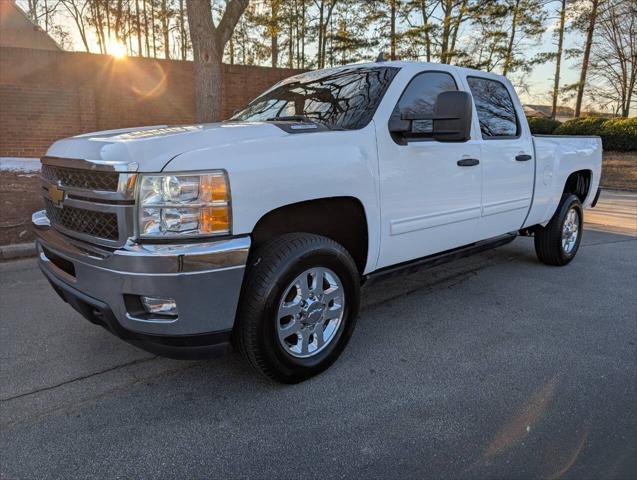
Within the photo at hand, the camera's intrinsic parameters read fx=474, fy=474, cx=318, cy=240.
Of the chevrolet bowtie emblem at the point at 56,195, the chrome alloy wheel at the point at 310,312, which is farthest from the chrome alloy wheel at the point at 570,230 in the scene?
the chevrolet bowtie emblem at the point at 56,195

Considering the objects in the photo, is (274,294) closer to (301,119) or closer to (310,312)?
(310,312)

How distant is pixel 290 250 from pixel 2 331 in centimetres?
250

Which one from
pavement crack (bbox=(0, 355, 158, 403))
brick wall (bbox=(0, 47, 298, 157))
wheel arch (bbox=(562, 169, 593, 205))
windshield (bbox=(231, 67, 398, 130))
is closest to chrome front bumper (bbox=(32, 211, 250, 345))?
pavement crack (bbox=(0, 355, 158, 403))

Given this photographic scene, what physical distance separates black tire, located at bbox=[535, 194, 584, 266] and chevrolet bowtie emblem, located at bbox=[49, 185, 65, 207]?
480 cm

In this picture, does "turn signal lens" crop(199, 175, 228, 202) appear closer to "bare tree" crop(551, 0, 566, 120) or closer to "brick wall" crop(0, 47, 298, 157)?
"brick wall" crop(0, 47, 298, 157)

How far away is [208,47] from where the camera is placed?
8070 millimetres

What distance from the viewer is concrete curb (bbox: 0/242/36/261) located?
18.2 feet

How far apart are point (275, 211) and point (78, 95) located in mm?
11835

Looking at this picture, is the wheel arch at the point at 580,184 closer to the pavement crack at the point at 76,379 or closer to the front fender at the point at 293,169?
the front fender at the point at 293,169

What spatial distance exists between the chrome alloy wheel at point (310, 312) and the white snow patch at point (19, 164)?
34.2 feet

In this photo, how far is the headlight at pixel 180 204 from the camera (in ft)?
7.31

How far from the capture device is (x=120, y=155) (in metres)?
2.29

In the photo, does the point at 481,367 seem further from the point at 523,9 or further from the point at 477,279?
the point at 523,9

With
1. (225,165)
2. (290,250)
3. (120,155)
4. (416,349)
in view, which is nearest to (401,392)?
(416,349)
